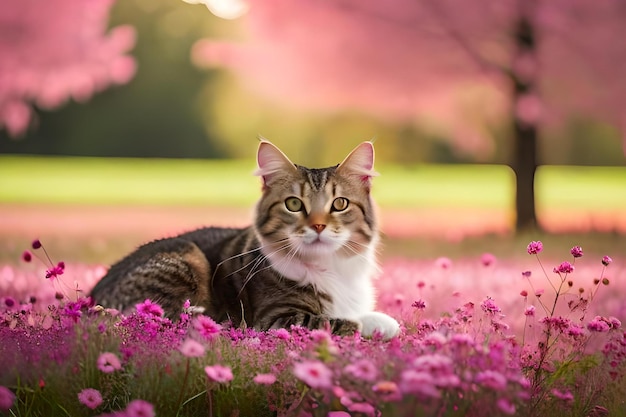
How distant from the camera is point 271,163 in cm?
463

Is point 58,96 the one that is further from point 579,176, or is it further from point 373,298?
point 579,176

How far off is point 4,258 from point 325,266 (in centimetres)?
477

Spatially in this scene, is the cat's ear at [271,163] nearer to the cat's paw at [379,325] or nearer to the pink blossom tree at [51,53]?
the cat's paw at [379,325]

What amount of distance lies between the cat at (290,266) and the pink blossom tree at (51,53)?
23.1ft

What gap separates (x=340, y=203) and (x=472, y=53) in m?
7.14

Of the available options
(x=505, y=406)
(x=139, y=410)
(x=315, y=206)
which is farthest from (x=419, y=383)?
(x=315, y=206)

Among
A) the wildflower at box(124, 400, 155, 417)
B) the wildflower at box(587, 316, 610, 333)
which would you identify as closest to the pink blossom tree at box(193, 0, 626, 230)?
the wildflower at box(587, 316, 610, 333)

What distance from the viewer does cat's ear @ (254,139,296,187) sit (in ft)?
15.0

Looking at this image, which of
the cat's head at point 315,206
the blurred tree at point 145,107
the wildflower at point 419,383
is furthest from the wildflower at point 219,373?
the blurred tree at point 145,107

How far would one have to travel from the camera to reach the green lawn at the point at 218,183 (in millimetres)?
20938

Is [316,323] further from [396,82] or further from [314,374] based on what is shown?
[396,82]

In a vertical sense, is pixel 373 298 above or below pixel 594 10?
below

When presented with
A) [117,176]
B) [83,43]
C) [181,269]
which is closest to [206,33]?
[117,176]

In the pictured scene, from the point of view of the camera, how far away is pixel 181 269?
4820mm
